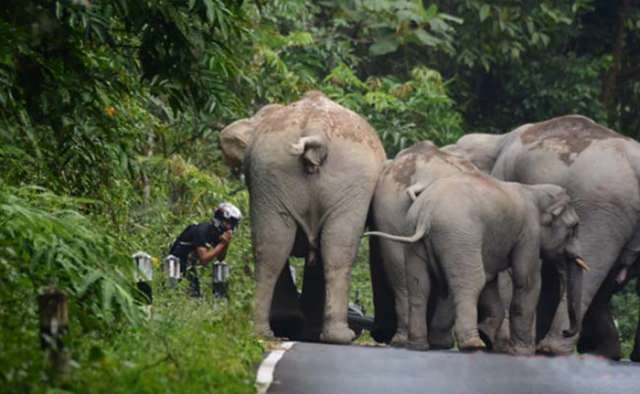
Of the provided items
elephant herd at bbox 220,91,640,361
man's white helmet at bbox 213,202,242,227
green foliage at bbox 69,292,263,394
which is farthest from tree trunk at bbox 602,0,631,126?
green foliage at bbox 69,292,263,394

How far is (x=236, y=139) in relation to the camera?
67.7 ft

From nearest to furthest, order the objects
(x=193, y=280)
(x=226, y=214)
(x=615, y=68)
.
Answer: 1. (x=193, y=280)
2. (x=226, y=214)
3. (x=615, y=68)

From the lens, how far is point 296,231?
65.1 ft

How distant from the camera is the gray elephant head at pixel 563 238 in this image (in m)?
19.4

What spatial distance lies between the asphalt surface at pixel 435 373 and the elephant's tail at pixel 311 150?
221 cm

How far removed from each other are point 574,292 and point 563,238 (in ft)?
1.58

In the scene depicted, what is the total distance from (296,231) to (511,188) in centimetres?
199

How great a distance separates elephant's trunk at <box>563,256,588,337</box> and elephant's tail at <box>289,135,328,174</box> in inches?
92.5

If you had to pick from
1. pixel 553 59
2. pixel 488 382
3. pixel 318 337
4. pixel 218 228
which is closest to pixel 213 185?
pixel 218 228

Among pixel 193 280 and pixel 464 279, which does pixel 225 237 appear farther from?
pixel 464 279

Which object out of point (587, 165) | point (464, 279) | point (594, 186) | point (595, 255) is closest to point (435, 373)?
point (464, 279)

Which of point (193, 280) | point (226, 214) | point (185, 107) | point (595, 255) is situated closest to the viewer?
point (185, 107)

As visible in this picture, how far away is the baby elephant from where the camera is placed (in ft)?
60.8

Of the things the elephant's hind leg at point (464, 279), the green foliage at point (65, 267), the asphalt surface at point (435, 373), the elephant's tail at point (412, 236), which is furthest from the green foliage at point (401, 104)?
the green foliage at point (65, 267)
